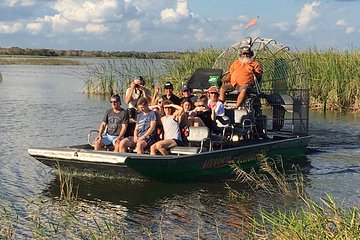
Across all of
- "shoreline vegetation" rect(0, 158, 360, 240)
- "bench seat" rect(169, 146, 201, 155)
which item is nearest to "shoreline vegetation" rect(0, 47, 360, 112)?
"bench seat" rect(169, 146, 201, 155)

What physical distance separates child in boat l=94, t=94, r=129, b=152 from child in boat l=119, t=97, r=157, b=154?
0.20 metres

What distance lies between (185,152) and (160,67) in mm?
15179

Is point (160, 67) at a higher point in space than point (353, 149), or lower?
higher

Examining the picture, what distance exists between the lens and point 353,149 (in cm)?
1591

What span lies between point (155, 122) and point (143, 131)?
274mm

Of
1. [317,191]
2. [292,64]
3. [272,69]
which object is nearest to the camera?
[317,191]

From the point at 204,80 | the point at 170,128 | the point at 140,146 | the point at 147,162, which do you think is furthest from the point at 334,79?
the point at 147,162

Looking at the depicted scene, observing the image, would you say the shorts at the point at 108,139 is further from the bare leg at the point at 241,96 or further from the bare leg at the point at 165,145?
the bare leg at the point at 241,96

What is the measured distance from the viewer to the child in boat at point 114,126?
11.5m

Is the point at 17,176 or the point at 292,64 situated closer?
the point at 17,176

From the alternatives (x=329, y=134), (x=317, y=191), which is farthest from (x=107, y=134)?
(x=329, y=134)

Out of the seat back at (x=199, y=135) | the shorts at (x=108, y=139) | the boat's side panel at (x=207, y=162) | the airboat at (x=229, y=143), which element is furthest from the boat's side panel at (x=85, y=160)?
the seat back at (x=199, y=135)

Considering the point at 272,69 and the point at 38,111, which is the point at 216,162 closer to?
the point at 272,69

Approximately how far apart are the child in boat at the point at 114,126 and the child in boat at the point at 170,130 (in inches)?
26.9
